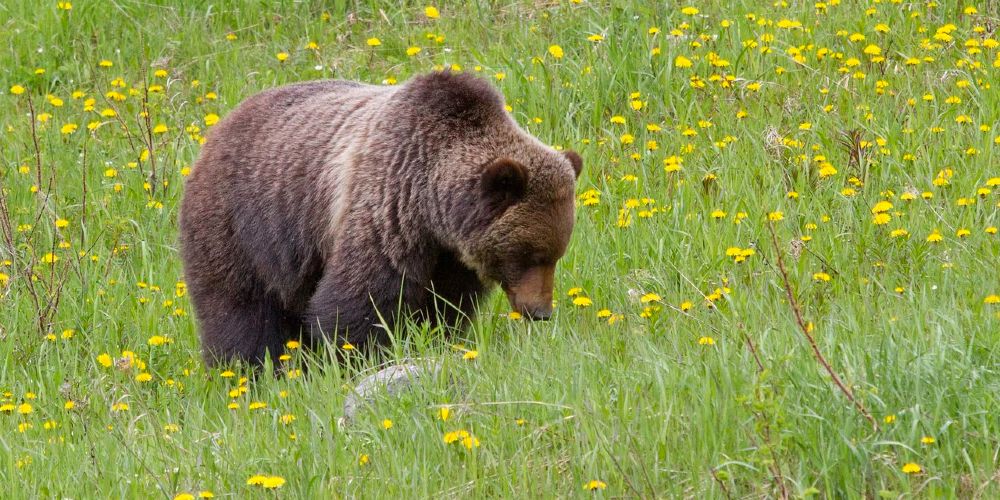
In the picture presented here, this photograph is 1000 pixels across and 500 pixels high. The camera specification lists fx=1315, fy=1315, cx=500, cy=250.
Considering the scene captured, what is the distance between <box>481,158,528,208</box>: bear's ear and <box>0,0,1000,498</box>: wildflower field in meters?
0.59

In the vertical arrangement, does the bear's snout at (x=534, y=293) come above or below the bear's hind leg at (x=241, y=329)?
above

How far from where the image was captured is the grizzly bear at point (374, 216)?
19.6 ft

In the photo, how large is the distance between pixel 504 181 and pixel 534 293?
53cm

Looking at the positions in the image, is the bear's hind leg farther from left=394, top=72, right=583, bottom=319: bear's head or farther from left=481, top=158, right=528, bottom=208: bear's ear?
left=481, top=158, right=528, bottom=208: bear's ear

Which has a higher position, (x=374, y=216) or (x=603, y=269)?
(x=374, y=216)

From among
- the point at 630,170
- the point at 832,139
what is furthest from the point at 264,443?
the point at 832,139

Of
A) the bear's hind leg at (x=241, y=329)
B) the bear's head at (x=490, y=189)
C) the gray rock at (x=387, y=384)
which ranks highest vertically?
the bear's head at (x=490, y=189)

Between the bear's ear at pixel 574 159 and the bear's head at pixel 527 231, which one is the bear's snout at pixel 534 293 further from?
the bear's ear at pixel 574 159

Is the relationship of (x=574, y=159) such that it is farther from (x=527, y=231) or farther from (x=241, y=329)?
(x=241, y=329)

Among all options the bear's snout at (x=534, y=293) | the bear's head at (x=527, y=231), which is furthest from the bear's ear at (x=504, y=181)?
the bear's snout at (x=534, y=293)

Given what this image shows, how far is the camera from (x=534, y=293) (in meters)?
5.97

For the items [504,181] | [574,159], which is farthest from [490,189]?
[574,159]

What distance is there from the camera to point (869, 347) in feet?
14.4

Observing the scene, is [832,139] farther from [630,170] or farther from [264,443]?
[264,443]
